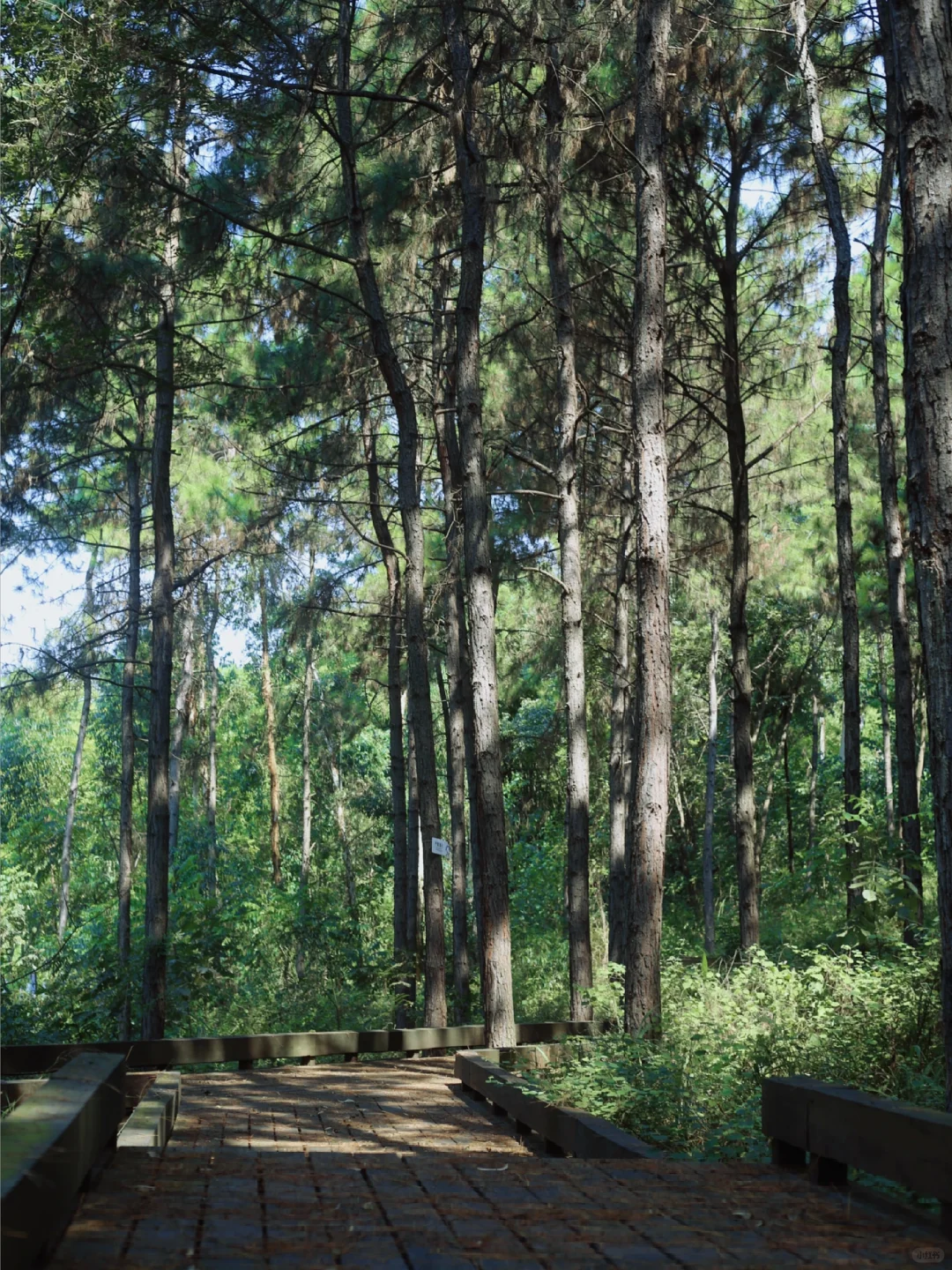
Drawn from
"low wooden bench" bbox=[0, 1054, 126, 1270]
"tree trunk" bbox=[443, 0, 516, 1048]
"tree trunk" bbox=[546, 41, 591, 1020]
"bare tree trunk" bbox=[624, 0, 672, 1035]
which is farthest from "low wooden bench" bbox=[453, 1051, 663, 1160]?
"tree trunk" bbox=[546, 41, 591, 1020]

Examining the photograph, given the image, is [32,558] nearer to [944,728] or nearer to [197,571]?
[197,571]

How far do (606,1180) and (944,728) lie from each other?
8.04 ft

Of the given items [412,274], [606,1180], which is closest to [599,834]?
[412,274]

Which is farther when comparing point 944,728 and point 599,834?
point 599,834

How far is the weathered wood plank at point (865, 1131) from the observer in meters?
4.04

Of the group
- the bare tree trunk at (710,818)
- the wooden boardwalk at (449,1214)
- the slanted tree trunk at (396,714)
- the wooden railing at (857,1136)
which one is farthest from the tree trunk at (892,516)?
the bare tree trunk at (710,818)

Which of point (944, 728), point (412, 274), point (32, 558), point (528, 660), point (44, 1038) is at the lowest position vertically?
point (44, 1038)

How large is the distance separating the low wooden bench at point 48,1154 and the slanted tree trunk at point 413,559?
10477 mm

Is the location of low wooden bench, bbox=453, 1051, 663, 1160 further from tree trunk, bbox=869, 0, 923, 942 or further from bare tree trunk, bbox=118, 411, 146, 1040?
bare tree trunk, bbox=118, 411, 146, 1040

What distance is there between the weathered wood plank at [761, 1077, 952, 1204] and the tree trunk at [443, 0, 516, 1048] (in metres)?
6.62

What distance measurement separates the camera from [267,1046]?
11594 mm

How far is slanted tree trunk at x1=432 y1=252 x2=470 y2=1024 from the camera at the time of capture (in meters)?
18.5

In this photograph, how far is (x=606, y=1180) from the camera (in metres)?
5.44

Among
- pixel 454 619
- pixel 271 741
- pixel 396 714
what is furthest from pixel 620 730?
pixel 271 741
